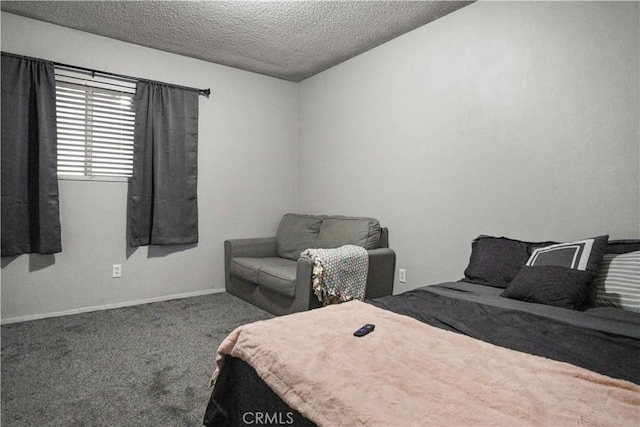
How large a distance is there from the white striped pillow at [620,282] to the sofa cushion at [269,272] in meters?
2.03

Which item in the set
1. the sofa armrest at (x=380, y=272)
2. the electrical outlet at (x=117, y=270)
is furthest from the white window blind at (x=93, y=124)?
the sofa armrest at (x=380, y=272)

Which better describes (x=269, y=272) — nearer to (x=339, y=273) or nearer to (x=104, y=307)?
(x=339, y=273)

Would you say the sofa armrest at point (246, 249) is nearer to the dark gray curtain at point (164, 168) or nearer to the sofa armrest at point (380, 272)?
the dark gray curtain at point (164, 168)

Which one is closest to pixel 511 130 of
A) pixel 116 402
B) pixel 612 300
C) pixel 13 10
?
pixel 612 300

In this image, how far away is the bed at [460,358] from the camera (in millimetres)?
892

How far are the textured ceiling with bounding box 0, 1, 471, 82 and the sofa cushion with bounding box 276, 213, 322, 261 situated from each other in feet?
5.99

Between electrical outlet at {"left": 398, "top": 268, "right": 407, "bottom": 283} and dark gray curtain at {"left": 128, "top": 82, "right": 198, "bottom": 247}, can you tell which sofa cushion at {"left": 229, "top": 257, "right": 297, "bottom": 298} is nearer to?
dark gray curtain at {"left": 128, "top": 82, "right": 198, "bottom": 247}

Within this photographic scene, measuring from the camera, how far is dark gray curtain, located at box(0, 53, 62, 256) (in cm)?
290

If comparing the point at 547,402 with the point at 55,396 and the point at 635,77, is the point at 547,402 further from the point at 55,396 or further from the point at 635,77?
the point at 55,396

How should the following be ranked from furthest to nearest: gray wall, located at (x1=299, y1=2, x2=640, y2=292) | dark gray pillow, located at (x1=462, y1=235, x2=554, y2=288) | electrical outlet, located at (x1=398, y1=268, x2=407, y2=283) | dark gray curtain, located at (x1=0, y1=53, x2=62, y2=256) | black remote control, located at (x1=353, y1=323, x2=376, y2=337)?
electrical outlet, located at (x1=398, y1=268, x2=407, y2=283) < dark gray curtain, located at (x1=0, y1=53, x2=62, y2=256) < dark gray pillow, located at (x1=462, y1=235, x2=554, y2=288) < gray wall, located at (x1=299, y1=2, x2=640, y2=292) < black remote control, located at (x1=353, y1=323, x2=376, y2=337)

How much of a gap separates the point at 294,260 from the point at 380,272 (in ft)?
3.53

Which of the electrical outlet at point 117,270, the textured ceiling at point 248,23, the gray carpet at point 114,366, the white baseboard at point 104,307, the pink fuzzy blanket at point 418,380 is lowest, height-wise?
the white baseboard at point 104,307

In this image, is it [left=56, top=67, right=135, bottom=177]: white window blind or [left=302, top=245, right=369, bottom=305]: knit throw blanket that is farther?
[left=56, top=67, right=135, bottom=177]: white window blind

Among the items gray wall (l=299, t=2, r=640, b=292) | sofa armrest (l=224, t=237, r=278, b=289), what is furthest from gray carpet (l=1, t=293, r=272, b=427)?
gray wall (l=299, t=2, r=640, b=292)
